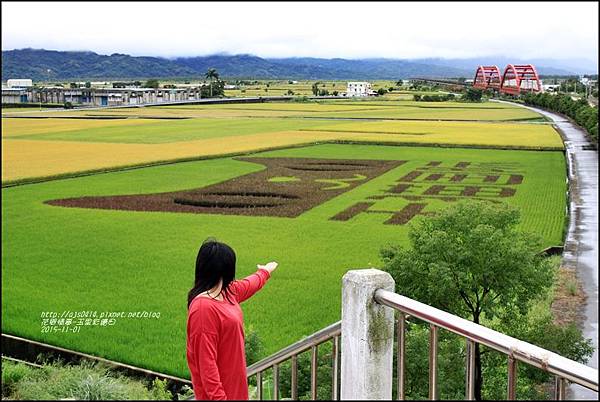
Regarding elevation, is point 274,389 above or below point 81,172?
above

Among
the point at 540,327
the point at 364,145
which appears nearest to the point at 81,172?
the point at 364,145

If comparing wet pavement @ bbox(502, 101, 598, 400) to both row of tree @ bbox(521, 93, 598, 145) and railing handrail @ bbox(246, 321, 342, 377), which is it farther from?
row of tree @ bbox(521, 93, 598, 145)

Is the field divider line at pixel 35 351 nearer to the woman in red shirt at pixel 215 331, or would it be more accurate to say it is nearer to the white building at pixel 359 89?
the woman in red shirt at pixel 215 331

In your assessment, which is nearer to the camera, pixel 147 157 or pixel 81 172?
pixel 81 172

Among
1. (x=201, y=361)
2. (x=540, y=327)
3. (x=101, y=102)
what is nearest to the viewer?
(x=201, y=361)

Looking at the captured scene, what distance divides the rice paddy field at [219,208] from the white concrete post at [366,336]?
5.79 metres

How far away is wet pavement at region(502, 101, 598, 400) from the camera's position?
10.1 metres

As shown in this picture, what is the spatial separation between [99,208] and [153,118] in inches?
1124

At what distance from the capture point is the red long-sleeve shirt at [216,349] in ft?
9.46

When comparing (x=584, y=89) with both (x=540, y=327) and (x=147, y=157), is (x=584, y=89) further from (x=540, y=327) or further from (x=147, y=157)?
(x=540, y=327)


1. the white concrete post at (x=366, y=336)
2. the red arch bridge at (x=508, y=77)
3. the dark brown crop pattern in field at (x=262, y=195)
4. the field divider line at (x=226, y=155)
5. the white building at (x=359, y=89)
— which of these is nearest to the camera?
the white concrete post at (x=366, y=336)

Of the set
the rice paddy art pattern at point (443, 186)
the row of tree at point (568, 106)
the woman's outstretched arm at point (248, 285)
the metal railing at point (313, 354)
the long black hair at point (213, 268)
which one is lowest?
the rice paddy art pattern at point (443, 186)

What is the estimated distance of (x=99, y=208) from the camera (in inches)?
713

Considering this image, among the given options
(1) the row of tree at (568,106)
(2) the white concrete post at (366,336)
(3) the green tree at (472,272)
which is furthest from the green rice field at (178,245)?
(1) the row of tree at (568,106)
